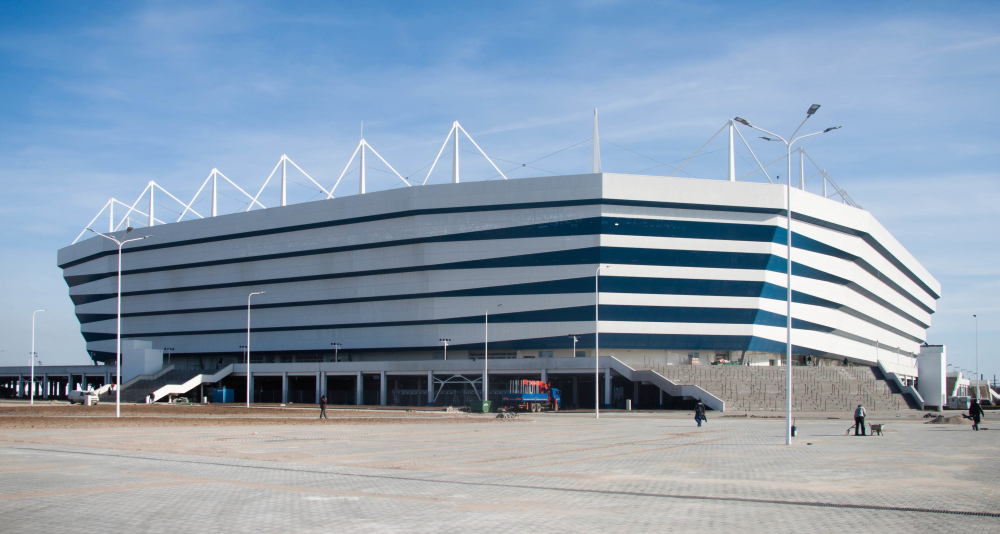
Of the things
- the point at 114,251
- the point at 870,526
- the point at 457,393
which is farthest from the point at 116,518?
the point at 114,251

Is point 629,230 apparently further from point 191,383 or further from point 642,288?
point 191,383

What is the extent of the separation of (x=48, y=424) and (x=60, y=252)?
364 ft

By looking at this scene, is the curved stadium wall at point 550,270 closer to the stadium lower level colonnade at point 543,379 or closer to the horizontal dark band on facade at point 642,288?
the horizontal dark band on facade at point 642,288

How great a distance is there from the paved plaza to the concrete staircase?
140 feet

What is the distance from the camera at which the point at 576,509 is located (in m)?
14.1

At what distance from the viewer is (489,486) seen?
17188 mm

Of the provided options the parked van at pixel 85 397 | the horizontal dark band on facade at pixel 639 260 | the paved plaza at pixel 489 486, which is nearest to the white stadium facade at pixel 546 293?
the horizontal dark band on facade at pixel 639 260

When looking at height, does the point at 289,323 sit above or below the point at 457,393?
above

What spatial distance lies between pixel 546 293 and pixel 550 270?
2.63 metres

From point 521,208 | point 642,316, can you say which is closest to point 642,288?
point 642,316

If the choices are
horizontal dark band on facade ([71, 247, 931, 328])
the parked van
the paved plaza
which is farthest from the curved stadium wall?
the paved plaza

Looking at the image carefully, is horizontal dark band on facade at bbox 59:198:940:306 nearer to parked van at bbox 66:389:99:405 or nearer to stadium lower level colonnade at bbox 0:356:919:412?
stadium lower level colonnade at bbox 0:356:919:412

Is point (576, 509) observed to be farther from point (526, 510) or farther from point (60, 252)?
point (60, 252)

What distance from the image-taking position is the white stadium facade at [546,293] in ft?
295
